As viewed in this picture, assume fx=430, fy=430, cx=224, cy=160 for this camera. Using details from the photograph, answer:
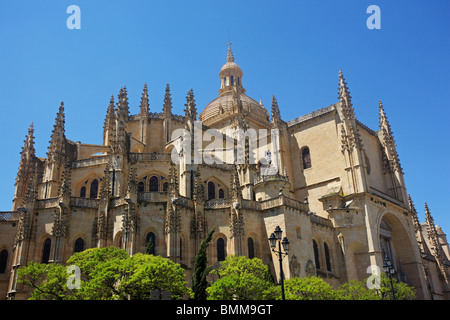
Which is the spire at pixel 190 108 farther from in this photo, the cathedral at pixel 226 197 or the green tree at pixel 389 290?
the green tree at pixel 389 290

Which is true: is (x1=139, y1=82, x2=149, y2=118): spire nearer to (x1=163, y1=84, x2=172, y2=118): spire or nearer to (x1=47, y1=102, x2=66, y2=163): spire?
(x1=163, y1=84, x2=172, y2=118): spire

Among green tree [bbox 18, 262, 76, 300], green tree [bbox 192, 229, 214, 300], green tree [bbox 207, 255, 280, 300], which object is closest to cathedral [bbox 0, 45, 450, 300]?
green tree [bbox 207, 255, 280, 300]

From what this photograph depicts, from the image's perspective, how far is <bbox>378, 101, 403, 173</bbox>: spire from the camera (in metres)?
49.3

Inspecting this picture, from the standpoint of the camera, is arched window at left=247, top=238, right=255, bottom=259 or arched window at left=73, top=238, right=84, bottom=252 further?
arched window at left=247, top=238, right=255, bottom=259

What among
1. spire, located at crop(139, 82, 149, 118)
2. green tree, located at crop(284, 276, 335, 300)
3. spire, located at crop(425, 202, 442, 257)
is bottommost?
green tree, located at crop(284, 276, 335, 300)

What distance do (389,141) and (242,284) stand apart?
32.3 meters

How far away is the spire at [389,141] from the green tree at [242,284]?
28.2 meters

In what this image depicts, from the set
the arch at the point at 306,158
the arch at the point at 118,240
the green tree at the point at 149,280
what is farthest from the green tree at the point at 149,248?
the arch at the point at 306,158

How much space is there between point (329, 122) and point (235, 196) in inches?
696

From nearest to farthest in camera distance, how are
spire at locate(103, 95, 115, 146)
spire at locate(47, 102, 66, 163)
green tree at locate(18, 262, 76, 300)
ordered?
green tree at locate(18, 262, 76, 300) → spire at locate(47, 102, 66, 163) → spire at locate(103, 95, 115, 146)

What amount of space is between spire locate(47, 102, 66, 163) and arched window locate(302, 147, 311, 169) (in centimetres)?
2476

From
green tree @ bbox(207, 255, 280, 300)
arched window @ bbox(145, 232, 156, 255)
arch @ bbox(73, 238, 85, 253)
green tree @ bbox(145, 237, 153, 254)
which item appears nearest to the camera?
green tree @ bbox(207, 255, 280, 300)

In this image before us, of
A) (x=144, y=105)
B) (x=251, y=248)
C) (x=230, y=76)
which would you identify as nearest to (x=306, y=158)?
(x=251, y=248)

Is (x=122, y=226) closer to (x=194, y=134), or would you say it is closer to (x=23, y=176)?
(x=194, y=134)
